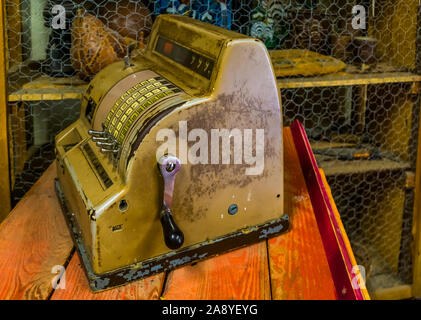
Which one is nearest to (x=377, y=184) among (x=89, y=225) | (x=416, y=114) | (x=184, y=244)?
(x=416, y=114)

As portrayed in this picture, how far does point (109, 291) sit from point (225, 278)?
0.76 ft

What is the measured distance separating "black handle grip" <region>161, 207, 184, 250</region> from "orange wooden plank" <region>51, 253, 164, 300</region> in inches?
3.8

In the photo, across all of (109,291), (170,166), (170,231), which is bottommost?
(109,291)

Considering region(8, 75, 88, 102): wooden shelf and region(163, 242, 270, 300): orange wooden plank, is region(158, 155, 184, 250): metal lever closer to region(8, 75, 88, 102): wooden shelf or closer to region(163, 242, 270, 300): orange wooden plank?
region(163, 242, 270, 300): orange wooden plank

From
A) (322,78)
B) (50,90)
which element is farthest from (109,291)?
(322,78)

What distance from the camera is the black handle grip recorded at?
0.94m

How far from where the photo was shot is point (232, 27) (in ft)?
7.43

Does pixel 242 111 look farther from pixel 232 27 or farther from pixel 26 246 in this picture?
pixel 232 27

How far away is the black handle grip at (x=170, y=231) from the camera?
Answer: 3.09 ft

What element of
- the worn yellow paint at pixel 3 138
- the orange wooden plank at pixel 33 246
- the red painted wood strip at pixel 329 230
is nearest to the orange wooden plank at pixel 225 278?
the red painted wood strip at pixel 329 230

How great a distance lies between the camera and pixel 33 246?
1.11 metres

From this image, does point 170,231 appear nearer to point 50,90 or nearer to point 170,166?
point 170,166

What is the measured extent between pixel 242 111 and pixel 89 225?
383 mm

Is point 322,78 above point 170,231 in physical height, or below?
above
